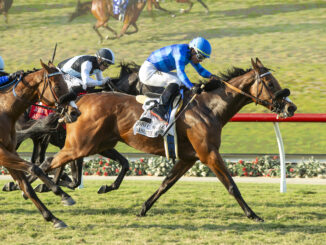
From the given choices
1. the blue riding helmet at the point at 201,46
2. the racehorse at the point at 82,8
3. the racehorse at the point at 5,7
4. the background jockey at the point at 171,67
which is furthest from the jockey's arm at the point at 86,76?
the racehorse at the point at 5,7

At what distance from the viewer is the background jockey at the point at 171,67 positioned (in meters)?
5.13

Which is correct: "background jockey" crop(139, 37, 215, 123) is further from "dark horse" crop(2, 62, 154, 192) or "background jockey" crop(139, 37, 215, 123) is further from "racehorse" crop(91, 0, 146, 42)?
"racehorse" crop(91, 0, 146, 42)

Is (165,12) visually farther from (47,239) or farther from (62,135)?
(47,239)

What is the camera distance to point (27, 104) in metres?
4.71

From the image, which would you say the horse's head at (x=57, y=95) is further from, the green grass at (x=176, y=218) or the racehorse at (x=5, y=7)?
the racehorse at (x=5, y=7)

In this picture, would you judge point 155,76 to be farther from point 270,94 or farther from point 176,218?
point 176,218

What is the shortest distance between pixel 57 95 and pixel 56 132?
168cm

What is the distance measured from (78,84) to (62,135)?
64 centimetres

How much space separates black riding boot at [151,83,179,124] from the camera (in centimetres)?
511

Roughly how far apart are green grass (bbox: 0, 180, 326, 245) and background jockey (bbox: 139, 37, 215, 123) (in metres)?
1.04

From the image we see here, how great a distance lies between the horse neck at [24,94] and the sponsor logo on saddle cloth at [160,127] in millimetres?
1051

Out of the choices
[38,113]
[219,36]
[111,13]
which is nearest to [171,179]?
[38,113]

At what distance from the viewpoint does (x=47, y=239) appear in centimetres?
421

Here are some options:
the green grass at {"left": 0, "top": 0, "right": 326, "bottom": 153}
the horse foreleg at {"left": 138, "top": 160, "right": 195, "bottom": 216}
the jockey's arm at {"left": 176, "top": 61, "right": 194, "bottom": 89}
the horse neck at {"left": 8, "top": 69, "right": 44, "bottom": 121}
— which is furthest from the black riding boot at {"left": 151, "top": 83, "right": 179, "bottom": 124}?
the green grass at {"left": 0, "top": 0, "right": 326, "bottom": 153}
